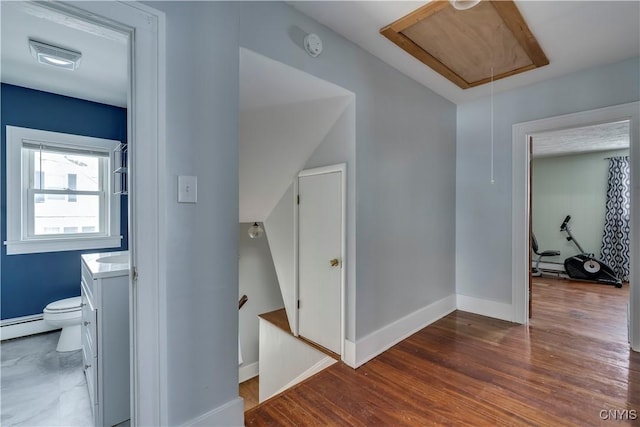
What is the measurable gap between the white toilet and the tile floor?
0.08 metres

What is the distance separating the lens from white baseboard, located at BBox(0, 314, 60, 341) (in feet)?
9.73

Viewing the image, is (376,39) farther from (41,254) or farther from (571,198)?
(571,198)

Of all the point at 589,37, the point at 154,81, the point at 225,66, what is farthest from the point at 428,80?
the point at 154,81

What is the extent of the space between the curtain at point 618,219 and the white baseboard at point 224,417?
22.1 feet

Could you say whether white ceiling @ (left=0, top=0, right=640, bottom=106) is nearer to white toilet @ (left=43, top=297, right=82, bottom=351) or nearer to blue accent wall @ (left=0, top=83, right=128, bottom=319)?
blue accent wall @ (left=0, top=83, right=128, bottom=319)

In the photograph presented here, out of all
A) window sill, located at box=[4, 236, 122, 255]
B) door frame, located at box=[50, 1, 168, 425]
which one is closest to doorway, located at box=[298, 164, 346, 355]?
door frame, located at box=[50, 1, 168, 425]

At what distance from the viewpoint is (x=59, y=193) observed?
3.33m

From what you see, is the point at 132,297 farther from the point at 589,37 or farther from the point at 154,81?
the point at 589,37

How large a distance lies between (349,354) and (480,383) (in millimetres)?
959

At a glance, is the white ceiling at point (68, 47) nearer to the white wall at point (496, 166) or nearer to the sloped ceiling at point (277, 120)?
the sloped ceiling at point (277, 120)

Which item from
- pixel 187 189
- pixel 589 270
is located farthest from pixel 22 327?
pixel 589 270

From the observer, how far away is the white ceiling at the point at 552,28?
6.25 ft

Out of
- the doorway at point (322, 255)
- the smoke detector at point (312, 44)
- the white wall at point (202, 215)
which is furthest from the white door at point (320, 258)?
the white wall at point (202, 215)

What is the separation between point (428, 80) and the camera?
2.96 metres
